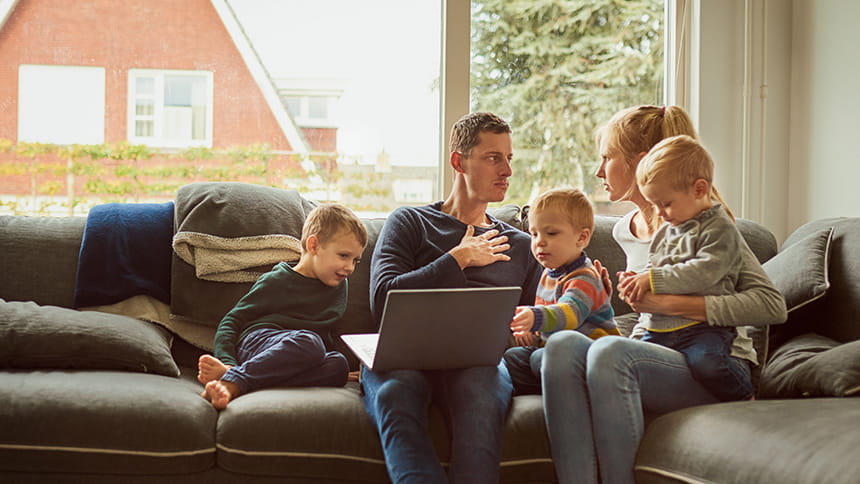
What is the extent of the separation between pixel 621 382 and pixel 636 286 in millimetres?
230

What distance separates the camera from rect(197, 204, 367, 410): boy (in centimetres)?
191

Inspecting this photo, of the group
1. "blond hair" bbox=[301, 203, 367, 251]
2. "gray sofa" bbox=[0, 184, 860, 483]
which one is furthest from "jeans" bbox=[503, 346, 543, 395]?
Result: "blond hair" bbox=[301, 203, 367, 251]

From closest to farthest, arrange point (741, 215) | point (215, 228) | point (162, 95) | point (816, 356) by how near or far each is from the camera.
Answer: point (816, 356)
point (215, 228)
point (162, 95)
point (741, 215)

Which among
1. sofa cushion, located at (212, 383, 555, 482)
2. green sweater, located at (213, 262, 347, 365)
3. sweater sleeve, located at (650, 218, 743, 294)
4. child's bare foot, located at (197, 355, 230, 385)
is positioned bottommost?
sofa cushion, located at (212, 383, 555, 482)

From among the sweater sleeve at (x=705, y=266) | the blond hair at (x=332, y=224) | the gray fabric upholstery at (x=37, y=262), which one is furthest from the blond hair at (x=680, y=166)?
the gray fabric upholstery at (x=37, y=262)

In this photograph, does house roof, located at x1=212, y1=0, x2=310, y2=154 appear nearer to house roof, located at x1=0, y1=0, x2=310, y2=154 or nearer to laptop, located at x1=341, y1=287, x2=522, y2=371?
house roof, located at x1=0, y1=0, x2=310, y2=154

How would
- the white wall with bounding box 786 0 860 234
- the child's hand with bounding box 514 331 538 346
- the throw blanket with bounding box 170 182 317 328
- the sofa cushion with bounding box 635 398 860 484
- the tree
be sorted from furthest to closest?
the tree → the white wall with bounding box 786 0 860 234 → the throw blanket with bounding box 170 182 317 328 → the child's hand with bounding box 514 331 538 346 → the sofa cushion with bounding box 635 398 860 484

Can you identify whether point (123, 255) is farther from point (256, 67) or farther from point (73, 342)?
point (256, 67)

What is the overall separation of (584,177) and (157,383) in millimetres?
1848

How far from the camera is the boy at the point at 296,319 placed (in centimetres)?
191

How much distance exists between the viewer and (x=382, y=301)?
6.91ft

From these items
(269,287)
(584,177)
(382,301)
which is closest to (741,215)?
(584,177)

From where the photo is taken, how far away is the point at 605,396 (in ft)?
5.38

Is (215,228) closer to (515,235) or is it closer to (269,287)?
(269,287)
